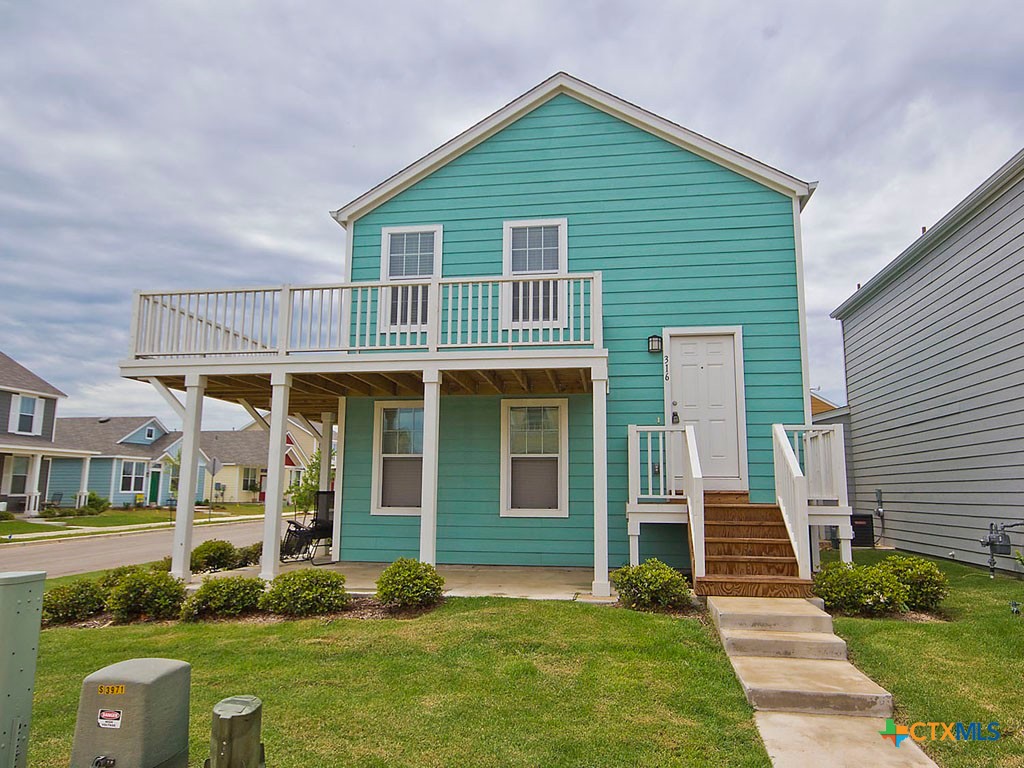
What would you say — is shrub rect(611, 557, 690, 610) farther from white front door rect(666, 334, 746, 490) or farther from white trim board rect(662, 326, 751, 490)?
white trim board rect(662, 326, 751, 490)

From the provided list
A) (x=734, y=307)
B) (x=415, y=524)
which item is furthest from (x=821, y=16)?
(x=415, y=524)

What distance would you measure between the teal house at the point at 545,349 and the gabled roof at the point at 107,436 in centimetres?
2880

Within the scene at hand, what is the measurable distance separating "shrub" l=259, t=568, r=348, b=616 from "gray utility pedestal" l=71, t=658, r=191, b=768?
13.1ft

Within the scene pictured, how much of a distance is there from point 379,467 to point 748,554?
534cm

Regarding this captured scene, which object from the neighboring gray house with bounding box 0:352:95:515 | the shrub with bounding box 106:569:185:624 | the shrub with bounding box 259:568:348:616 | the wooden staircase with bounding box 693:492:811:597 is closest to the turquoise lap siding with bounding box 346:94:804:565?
the wooden staircase with bounding box 693:492:811:597

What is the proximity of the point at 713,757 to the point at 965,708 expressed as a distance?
179 centimetres

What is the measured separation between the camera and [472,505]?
938 cm

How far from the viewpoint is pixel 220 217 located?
54.2ft

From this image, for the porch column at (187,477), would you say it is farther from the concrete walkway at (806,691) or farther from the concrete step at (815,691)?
the concrete step at (815,691)

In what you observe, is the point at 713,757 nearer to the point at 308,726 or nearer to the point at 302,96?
the point at 308,726

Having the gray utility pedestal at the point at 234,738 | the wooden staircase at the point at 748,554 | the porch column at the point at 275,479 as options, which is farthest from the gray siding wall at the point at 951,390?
the gray utility pedestal at the point at 234,738

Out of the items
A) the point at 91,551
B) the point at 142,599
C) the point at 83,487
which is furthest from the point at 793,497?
the point at 83,487

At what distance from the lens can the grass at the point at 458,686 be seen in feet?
11.8

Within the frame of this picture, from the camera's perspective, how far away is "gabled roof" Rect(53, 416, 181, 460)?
Answer: 33519 millimetres
